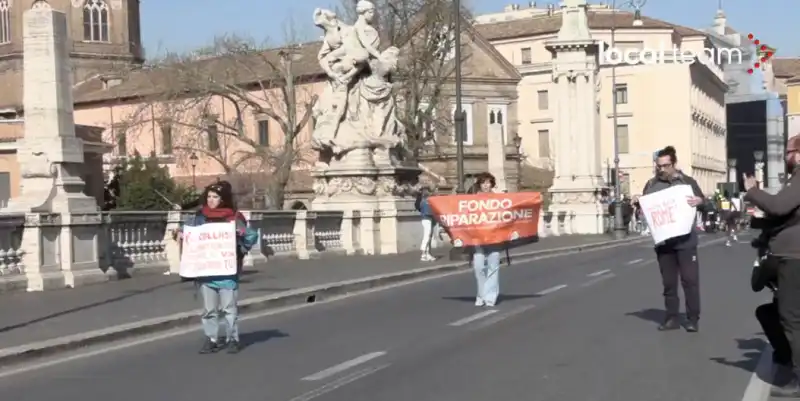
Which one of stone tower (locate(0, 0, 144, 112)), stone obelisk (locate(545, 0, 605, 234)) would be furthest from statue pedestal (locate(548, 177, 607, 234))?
stone tower (locate(0, 0, 144, 112))

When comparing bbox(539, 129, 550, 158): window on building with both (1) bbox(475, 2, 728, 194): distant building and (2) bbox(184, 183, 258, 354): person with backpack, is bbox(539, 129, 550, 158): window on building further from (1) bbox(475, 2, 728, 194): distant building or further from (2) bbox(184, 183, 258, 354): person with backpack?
(2) bbox(184, 183, 258, 354): person with backpack

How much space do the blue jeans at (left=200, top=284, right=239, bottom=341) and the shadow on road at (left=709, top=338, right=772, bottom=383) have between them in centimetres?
454

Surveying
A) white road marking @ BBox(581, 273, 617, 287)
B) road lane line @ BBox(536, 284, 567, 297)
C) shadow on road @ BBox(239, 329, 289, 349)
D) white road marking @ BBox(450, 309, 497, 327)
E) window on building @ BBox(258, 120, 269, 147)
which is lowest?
white road marking @ BBox(581, 273, 617, 287)

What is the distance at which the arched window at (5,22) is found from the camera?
89812 millimetres

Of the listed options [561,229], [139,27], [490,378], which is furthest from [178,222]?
[139,27]

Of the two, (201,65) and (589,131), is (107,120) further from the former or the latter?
(589,131)

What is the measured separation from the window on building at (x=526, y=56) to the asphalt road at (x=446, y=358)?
272 ft

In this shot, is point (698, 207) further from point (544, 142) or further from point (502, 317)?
point (544, 142)

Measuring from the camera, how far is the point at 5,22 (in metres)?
90.5

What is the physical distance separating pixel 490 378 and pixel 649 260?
19116mm

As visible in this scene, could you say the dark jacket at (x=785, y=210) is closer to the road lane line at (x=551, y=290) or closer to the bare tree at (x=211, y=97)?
the road lane line at (x=551, y=290)

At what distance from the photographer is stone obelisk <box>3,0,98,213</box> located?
20.4m

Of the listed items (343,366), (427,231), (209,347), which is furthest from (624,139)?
(343,366)

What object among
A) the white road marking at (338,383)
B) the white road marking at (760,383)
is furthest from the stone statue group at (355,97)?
the white road marking at (760,383)
